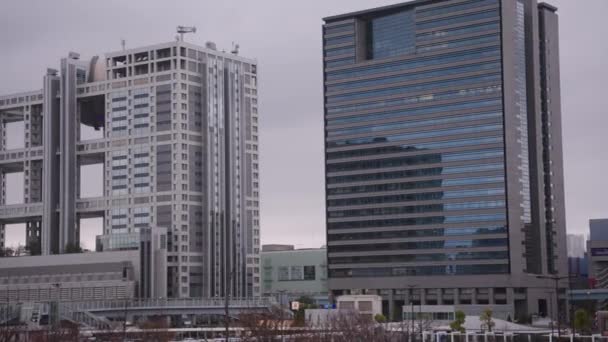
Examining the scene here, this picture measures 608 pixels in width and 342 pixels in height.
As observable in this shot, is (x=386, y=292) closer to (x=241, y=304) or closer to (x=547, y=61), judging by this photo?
(x=241, y=304)

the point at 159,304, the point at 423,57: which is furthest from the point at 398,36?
the point at 159,304

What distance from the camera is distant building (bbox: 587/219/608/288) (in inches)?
7579

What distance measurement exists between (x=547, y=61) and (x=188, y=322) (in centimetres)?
7652

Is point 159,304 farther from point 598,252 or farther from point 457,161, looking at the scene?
point 598,252

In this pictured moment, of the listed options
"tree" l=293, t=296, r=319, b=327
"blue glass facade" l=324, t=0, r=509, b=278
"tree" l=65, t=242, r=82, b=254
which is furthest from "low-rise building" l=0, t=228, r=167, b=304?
"blue glass facade" l=324, t=0, r=509, b=278

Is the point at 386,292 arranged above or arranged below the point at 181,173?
below

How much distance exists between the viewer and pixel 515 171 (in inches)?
7151

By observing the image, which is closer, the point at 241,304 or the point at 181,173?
the point at 241,304

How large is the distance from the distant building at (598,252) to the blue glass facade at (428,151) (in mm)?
22521

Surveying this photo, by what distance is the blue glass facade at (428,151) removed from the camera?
182 meters

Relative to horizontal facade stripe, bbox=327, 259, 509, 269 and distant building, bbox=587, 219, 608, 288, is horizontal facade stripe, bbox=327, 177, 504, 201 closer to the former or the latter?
horizontal facade stripe, bbox=327, 259, 509, 269

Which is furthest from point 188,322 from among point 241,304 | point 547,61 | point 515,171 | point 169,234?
point 547,61

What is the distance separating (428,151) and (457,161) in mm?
5763

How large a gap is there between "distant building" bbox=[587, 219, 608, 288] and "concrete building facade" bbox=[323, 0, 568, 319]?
19.1ft
